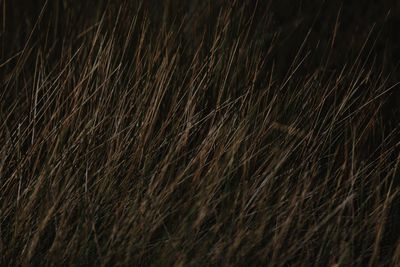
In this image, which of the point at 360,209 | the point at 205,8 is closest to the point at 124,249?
the point at 360,209

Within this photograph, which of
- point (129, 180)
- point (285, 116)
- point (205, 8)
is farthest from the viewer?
point (205, 8)

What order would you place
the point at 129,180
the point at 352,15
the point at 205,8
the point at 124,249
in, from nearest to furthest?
the point at 124,249
the point at 129,180
the point at 205,8
the point at 352,15

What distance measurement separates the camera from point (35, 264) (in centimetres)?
173

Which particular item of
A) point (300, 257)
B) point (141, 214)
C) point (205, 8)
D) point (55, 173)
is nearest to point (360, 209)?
point (300, 257)

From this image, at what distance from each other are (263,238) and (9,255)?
1.72ft

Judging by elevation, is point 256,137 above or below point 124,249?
above

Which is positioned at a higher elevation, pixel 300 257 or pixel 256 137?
pixel 256 137

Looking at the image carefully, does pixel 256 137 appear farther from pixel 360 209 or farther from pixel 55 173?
pixel 55 173

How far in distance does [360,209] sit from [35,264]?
0.73 meters

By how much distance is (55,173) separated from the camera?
1873 mm

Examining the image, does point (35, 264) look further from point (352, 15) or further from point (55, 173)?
point (352, 15)

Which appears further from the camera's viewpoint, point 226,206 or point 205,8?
point 205,8

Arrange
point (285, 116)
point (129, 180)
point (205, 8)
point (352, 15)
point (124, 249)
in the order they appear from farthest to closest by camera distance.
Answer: point (352, 15) → point (205, 8) → point (285, 116) → point (129, 180) → point (124, 249)

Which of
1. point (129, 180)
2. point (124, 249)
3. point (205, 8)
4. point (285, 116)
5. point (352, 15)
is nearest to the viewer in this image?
point (124, 249)
